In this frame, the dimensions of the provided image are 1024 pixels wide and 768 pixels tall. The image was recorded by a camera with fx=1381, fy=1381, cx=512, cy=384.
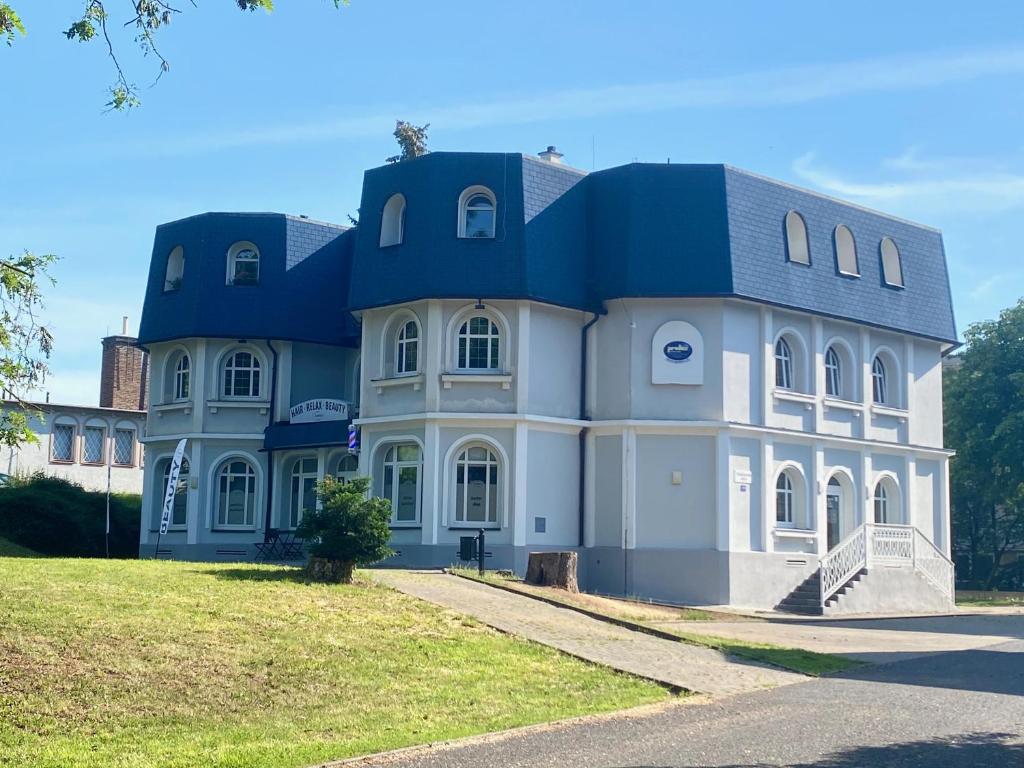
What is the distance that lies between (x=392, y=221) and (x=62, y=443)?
81.3ft

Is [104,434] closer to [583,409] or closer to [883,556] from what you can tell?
[583,409]

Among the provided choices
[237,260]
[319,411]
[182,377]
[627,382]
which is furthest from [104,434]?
[627,382]

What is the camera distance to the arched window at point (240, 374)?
3694 centimetres

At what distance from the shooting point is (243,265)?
121 ft

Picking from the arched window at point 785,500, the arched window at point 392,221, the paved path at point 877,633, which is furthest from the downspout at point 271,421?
the paved path at point 877,633

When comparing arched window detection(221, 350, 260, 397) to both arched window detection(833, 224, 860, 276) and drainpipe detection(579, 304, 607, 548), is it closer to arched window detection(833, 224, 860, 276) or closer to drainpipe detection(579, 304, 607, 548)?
drainpipe detection(579, 304, 607, 548)

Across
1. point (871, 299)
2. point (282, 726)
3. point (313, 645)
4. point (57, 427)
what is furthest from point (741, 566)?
point (57, 427)

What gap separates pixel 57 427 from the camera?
2042 inches

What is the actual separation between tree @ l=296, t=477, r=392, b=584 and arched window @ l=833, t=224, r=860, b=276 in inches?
690

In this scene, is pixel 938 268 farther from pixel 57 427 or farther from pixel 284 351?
pixel 57 427

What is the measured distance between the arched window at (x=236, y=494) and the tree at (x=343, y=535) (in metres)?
14.8

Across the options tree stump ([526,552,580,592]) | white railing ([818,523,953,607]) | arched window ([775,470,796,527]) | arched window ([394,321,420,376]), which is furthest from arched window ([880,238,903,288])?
tree stump ([526,552,580,592])

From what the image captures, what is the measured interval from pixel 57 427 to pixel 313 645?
37808 mm

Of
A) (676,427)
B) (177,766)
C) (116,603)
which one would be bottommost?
(177,766)
